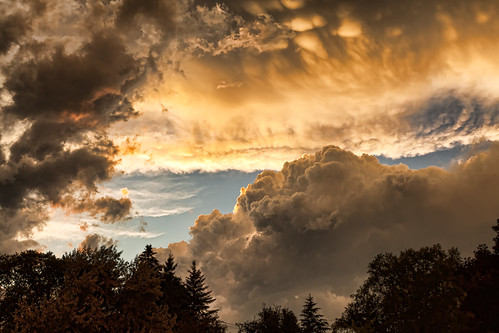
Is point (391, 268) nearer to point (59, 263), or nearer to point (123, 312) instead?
point (123, 312)

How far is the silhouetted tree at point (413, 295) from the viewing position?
4656 cm

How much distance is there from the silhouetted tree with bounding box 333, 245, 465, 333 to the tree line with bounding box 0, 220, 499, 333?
0.11 metres

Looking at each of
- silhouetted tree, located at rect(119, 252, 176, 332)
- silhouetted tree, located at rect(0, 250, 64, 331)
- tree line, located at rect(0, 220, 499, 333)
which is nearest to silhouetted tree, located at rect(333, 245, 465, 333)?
tree line, located at rect(0, 220, 499, 333)

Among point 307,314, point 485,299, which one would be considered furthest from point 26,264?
point 307,314

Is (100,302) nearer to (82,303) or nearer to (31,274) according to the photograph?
(82,303)

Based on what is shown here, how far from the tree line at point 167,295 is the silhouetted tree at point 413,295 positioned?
0.11m

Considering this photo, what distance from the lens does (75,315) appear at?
27.8 metres

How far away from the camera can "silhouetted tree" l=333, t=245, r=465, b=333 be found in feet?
153

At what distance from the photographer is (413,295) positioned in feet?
160

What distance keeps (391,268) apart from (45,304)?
40548 mm

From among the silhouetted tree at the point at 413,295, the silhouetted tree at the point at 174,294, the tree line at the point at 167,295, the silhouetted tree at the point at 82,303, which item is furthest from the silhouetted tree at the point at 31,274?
the silhouetted tree at the point at 413,295

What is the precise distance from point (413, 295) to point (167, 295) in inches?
1628

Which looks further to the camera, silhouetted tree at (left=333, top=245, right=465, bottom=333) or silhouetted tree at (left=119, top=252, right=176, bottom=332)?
silhouetted tree at (left=333, top=245, right=465, bottom=333)

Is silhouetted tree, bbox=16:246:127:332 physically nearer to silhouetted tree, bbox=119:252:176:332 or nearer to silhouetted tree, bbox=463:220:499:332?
silhouetted tree, bbox=119:252:176:332
